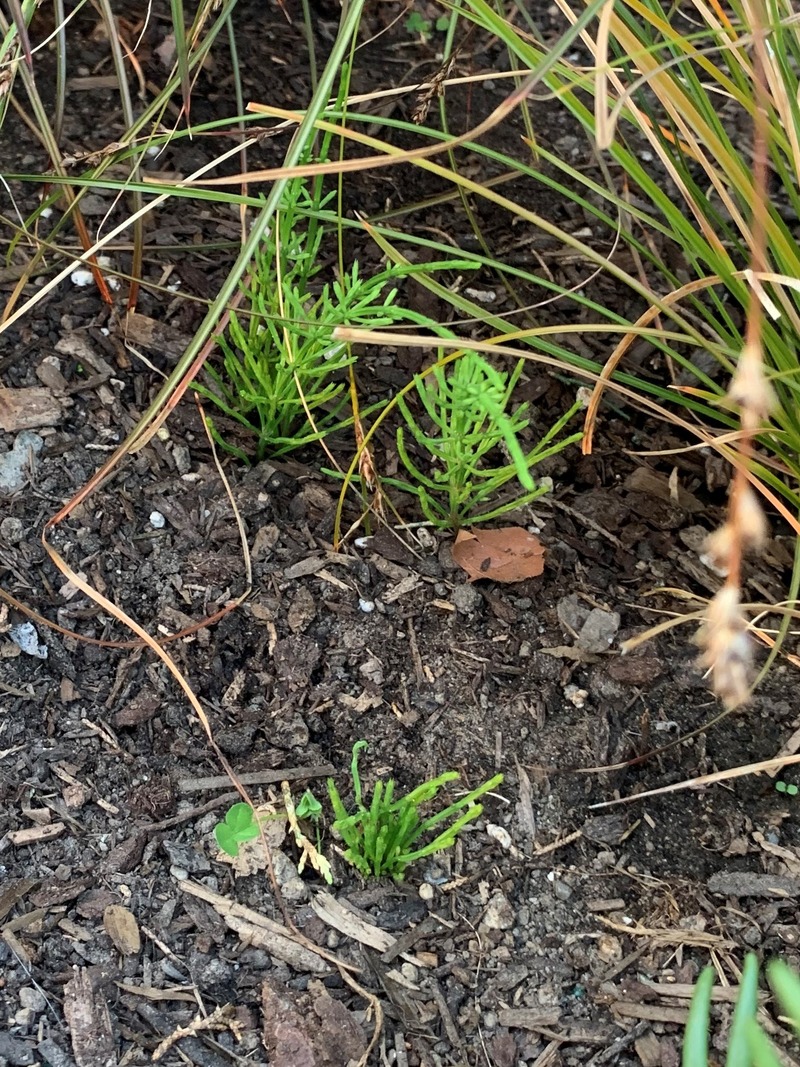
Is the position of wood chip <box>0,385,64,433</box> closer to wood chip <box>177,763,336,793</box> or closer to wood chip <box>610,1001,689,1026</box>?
wood chip <box>177,763,336,793</box>

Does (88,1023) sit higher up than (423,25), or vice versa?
(423,25)

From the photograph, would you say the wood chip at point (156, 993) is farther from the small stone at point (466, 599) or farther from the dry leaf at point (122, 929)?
the small stone at point (466, 599)

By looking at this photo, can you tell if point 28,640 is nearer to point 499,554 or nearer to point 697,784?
point 499,554

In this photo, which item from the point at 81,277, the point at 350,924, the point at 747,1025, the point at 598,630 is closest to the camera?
the point at 747,1025

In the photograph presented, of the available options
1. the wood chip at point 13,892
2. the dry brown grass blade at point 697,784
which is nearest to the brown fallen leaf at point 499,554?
the dry brown grass blade at point 697,784

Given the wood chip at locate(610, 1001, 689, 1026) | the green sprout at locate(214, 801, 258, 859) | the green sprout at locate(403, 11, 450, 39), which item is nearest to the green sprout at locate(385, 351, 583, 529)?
the green sprout at locate(214, 801, 258, 859)

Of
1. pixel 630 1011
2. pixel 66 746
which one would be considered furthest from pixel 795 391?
pixel 66 746

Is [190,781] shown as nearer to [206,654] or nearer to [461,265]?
[206,654]

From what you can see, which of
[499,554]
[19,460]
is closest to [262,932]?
[499,554]
